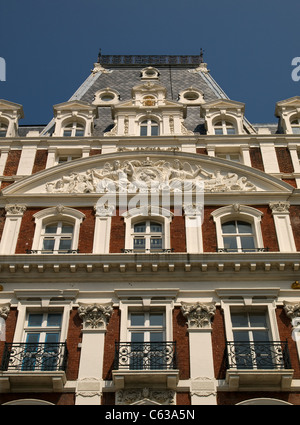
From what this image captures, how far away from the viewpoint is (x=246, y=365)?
21469 millimetres

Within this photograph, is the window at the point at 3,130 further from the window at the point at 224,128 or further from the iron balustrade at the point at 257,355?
the iron balustrade at the point at 257,355

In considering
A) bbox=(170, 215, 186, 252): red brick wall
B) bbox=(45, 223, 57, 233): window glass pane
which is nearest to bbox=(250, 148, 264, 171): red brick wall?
bbox=(170, 215, 186, 252): red brick wall

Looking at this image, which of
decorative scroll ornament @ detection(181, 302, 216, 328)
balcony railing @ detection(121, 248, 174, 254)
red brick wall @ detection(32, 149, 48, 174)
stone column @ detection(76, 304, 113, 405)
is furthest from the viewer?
red brick wall @ detection(32, 149, 48, 174)

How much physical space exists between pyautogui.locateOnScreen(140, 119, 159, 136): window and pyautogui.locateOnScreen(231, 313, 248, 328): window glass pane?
12.4m

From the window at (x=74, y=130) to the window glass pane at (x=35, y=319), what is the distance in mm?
12404

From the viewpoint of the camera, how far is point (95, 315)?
23156mm

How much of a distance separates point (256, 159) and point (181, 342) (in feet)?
37.8

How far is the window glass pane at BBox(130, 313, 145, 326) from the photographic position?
76.5 feet

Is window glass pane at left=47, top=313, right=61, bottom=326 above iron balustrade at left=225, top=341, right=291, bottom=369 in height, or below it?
above

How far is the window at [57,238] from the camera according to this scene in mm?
26359

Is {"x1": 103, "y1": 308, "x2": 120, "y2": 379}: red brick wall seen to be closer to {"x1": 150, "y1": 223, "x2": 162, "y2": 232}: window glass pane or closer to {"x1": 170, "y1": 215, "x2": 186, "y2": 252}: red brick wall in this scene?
{"x1": 170, "y1": 215, "x2": 186, "y2": 252}: red brick wall

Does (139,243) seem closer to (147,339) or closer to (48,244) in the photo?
(48,244)

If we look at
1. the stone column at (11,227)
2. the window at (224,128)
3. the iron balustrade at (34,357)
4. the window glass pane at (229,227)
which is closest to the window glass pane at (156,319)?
the iron balustrade at (34,357)
